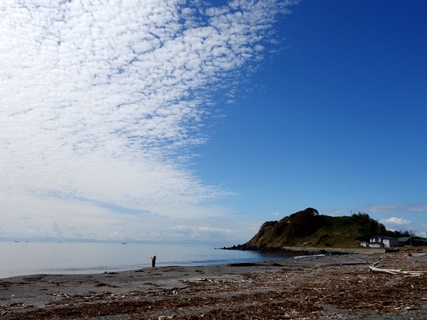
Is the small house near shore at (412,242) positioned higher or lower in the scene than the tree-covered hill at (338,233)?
lower

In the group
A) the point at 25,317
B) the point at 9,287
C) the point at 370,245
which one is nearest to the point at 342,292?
the point at 25,317

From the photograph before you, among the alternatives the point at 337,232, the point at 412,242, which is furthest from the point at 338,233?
the point at 412,242

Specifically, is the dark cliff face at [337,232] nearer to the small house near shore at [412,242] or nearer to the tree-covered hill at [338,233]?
the tree-covered hill at [338,233]

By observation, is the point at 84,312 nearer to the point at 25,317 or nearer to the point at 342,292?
the point at 25,317

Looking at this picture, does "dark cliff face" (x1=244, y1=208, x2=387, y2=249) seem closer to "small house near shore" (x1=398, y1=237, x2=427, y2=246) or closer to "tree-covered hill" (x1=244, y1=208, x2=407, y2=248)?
"tree-covered hill" (x1=244, y1=208, x2=407, y2=248)

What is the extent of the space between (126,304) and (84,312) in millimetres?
2425

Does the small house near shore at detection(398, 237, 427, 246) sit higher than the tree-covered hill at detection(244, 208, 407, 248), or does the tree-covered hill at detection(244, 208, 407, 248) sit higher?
the tree-covered hill at detection(244, 208, 407, 248)

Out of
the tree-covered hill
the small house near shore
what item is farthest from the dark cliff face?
the small house near shore

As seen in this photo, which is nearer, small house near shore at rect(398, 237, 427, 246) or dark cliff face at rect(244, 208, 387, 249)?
small house near shore at rect(398, 237, 427, 246)

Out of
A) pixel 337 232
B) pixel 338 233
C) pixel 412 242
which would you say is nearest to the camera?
pixel 412 242

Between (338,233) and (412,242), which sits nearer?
(412,242)

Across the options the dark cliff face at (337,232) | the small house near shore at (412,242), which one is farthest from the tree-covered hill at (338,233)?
the small house near shore at (412,242)

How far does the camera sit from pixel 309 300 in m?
17.2

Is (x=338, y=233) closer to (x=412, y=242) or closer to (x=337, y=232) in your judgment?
(x=337, y=232)
